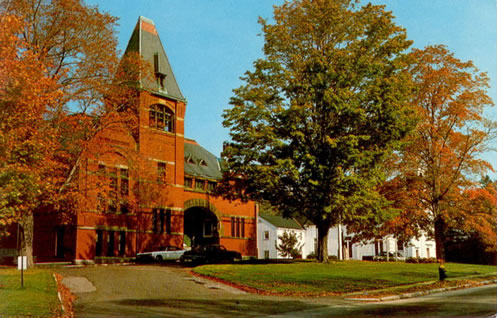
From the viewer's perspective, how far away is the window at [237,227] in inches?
2095

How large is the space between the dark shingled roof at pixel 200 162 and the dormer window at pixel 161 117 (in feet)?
16.3

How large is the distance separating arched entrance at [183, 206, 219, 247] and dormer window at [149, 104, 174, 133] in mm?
9119

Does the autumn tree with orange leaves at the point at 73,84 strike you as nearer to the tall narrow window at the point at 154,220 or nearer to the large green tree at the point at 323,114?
the large green tree at the point at 323,114

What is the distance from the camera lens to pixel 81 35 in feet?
95.8

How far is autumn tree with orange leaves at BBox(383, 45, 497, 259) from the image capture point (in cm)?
3712

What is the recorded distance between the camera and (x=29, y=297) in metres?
15.5

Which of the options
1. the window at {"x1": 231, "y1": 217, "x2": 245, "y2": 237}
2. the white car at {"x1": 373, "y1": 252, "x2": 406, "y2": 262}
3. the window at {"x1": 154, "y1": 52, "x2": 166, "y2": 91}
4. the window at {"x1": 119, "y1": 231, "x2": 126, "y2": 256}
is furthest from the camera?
the white car at {"x1": 373, "y1": 252, "x2": 406, "y2": 262}

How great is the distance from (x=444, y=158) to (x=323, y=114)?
13738 mm

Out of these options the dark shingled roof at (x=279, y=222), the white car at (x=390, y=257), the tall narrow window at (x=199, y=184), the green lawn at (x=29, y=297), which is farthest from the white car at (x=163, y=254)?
the dark shingled roof at (x=279, y=222)

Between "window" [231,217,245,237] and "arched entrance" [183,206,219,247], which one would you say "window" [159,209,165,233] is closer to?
"arched entrance" [183,206,219,247]

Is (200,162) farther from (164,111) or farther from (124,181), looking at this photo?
(124,181)

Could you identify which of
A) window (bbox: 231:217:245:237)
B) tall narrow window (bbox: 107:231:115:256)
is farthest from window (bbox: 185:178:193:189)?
tall narrow window (bbox: 107:231:115:256)

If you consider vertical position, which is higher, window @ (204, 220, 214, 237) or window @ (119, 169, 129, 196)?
window @ (119, 169, 129, 196)

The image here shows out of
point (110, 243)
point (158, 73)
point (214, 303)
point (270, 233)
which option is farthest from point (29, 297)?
point (270, 233)
